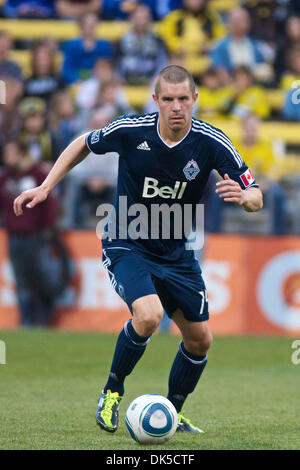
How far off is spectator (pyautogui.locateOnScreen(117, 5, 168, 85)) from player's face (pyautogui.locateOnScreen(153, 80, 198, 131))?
28.7ft

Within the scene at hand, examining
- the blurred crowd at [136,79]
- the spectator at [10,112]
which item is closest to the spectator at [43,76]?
the blurred crowd at [136,79]

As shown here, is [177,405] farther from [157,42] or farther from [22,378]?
[157,42]

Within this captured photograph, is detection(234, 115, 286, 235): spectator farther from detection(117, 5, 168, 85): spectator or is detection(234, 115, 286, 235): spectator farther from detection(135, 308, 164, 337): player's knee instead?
detection(135, 308, 164, 337): player's knee

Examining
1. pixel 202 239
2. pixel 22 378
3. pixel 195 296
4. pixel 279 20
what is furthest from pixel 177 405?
pixel 279 20

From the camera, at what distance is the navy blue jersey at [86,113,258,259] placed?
594cm

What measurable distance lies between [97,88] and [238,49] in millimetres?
2478

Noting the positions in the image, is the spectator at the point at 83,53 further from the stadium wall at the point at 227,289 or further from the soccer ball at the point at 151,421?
the soccer ball at the point at 151,421

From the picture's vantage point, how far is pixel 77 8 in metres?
15.9

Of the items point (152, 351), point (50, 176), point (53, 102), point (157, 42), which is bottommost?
point (152, 351)

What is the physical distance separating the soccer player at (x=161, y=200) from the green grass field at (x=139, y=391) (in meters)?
0.39

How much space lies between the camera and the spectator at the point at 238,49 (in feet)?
46.7

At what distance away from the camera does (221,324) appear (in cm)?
1184

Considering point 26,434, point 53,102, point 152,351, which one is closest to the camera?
point 26,434
